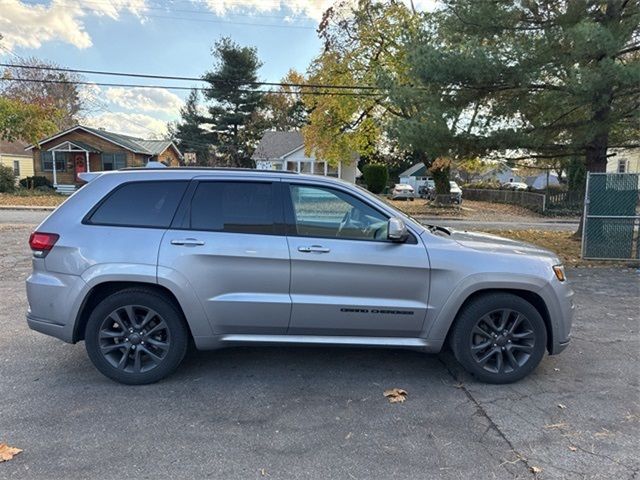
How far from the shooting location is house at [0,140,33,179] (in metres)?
39.6

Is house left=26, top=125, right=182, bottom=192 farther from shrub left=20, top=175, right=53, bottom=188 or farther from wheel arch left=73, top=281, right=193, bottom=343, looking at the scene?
wheel arch left=73, top=281, right=193, bottom=343

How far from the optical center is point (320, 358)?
4.39 meters

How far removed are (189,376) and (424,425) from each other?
205 cm

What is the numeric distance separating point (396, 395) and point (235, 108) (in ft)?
157

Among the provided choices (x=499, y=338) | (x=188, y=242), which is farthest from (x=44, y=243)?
→ (x=499, y=338)

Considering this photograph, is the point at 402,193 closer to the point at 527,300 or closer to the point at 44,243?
the point at 527,300

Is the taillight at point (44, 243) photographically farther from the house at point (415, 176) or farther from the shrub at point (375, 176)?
the house at point (415, 176)

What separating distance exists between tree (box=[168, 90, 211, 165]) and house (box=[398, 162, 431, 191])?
70.7 feet

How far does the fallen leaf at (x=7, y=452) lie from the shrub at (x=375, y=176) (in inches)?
1396

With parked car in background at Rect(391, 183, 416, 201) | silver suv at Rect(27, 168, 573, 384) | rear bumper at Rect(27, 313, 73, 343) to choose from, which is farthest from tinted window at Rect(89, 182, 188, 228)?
parked car in background at Rect(391, 183, 416, 201)

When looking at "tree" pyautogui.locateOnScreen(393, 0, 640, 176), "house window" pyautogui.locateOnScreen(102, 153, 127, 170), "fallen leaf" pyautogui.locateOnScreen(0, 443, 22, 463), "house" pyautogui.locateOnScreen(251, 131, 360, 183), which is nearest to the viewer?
"fallen leaf" pyautogui.locateOnScreen(0, 443, 22, 463)

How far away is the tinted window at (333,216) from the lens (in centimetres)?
380

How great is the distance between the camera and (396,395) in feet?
12.0

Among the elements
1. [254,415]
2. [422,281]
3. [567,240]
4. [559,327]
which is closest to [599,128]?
[567,240]
